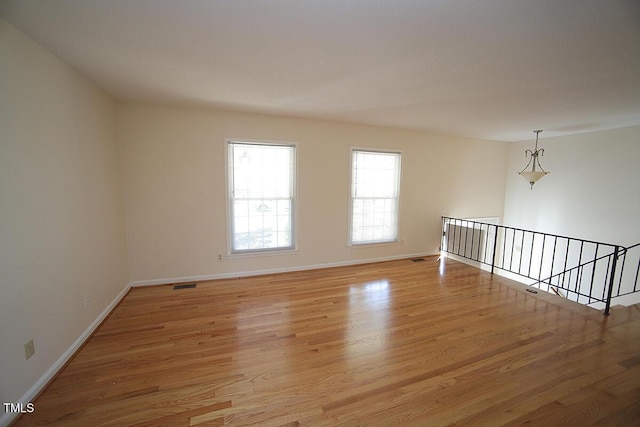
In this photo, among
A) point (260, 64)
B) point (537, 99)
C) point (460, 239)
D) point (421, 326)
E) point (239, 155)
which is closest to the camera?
point (260, 64)

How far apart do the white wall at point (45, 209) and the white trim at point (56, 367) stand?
0.09 ft

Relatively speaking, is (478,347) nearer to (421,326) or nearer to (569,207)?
(421,326)

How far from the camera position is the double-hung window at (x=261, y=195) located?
12.7 ft

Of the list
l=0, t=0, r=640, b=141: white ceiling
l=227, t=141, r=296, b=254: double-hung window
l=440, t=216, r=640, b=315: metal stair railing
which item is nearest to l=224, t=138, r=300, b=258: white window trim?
l=227, t=141, r=296, b=254: double-hung window

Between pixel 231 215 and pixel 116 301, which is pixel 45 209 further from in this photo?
pixel 231 215

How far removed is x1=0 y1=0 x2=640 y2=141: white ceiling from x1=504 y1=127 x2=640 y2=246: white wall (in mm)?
1513

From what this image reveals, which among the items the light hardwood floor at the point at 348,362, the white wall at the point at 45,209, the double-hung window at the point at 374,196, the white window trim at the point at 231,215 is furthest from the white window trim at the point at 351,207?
the white wall at the point at 45,209

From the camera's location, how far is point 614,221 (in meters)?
4.32

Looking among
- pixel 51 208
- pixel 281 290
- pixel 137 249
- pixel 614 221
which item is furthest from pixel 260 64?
pixel 614 221

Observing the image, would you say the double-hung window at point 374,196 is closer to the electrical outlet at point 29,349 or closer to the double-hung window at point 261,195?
the double-hung window at point 261,195

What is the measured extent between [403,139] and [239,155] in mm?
3027

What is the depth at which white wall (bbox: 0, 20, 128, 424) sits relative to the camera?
5.30ft

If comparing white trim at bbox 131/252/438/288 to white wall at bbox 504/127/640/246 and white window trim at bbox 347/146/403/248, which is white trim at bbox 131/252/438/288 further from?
white wall at bbox 504/127/640/246

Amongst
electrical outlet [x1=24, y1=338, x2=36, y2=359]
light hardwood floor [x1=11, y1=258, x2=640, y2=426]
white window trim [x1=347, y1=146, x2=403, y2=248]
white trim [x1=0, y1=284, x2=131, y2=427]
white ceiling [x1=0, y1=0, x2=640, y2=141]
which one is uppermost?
white ceiling [x1=0, y1=0, x2=640, y2=141]
